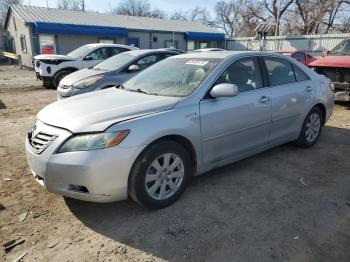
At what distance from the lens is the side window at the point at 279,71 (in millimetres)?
4613

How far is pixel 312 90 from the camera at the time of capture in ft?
16.9

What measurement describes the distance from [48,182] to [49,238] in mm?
514

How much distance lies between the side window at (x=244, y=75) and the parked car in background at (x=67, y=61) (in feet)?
28.6

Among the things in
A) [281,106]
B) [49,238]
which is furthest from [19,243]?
[281,106]

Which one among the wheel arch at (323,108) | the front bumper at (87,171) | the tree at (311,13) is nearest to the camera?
the front bumper at (87,171)

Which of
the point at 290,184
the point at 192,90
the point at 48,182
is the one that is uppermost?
the point at 192,90

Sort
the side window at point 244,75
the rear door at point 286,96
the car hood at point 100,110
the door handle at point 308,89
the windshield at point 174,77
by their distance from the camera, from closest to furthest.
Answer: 1. the car hood at point 100,110
2. the windshield at point 174,77
3. the side window at point 244,75
4. the rear door at point 286,96
5. the door handle at point 308,89

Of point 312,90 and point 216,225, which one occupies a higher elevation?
point 312,90

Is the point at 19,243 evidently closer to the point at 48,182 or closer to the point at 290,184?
the point at 48,182

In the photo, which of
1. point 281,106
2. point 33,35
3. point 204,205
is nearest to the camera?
point 204,205

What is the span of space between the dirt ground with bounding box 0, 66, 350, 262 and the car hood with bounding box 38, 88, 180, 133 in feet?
3.16

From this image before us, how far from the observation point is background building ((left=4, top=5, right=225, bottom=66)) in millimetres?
22594

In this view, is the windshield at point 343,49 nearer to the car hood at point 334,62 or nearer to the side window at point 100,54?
Result: the car hood at point 334,62

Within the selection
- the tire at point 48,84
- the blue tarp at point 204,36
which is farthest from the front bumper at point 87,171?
the blue tarp at point 204,36
